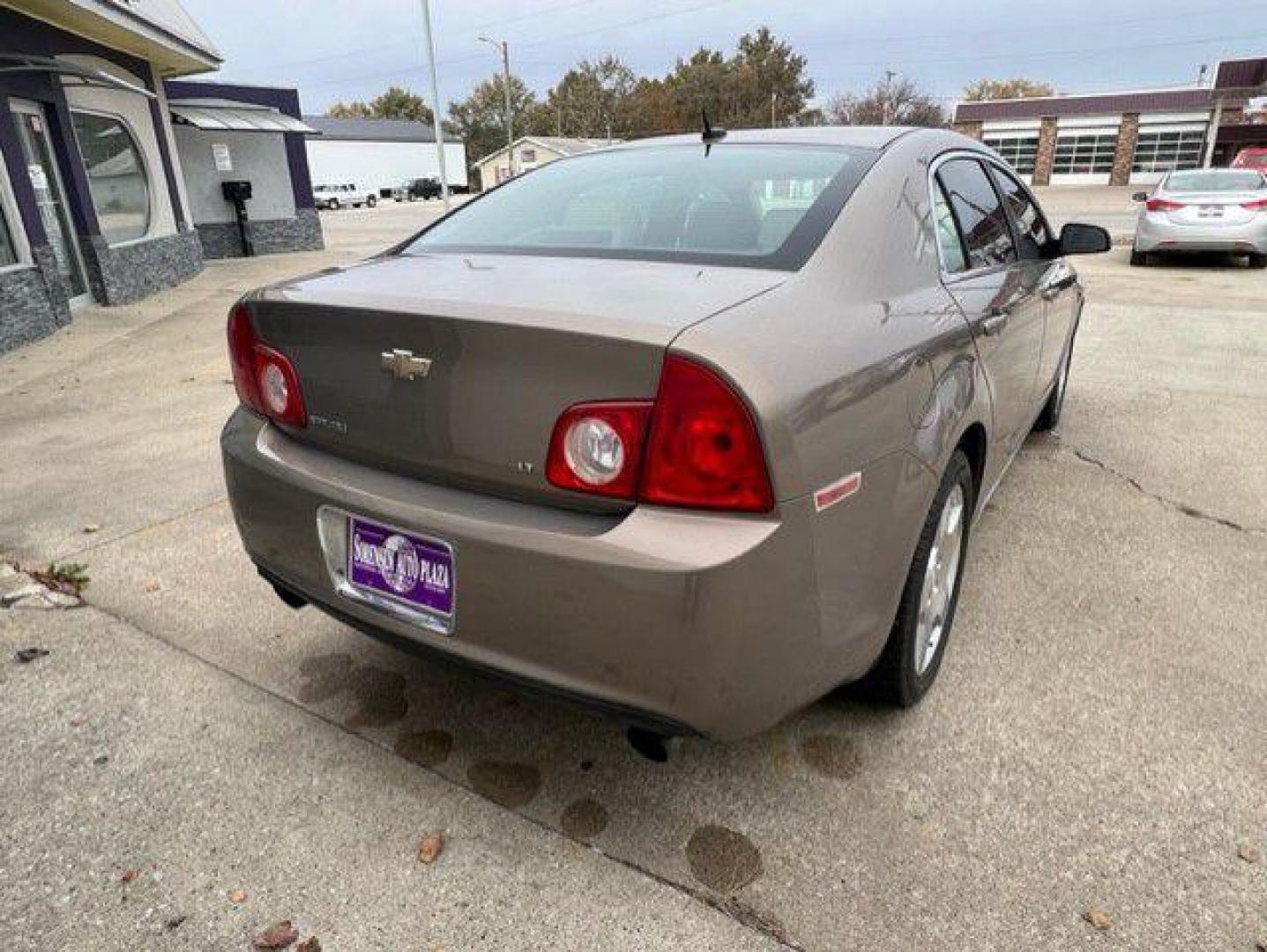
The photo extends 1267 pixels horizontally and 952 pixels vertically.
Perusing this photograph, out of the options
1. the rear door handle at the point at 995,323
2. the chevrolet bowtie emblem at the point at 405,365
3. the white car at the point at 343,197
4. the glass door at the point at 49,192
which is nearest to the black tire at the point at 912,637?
the rear door handle at the point at 995,323

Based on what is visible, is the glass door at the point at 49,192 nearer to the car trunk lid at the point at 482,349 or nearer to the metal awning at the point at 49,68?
the metal awning at the point at 49,68

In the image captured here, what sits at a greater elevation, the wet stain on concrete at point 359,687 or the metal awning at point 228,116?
the metal awning at point 228,116

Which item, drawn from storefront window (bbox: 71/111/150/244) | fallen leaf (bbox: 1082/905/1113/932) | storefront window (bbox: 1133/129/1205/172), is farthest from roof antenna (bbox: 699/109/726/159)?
storefront window (bbox: 1133/129/1205/172)

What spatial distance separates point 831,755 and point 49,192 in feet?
33.6

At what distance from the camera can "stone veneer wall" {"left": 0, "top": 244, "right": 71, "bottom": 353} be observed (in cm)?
740

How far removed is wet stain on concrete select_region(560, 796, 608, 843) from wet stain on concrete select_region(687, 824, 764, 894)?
0.70 feet

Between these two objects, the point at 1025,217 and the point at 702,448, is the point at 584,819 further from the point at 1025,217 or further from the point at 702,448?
the point at 1025,217

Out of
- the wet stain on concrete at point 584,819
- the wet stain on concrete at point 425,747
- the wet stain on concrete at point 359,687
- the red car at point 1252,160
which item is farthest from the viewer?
the red car at point 1252,160

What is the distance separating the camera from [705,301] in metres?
1.68

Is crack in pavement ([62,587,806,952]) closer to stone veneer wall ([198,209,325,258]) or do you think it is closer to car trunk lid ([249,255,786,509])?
car trunk lid ([249,255,786,509])

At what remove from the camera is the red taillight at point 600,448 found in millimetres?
1575

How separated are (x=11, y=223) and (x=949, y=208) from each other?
8452mm

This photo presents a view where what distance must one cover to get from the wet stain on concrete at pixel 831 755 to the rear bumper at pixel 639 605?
1.27 feet

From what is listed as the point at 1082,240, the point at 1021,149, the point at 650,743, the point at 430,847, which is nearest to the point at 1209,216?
the point at 1082,240
